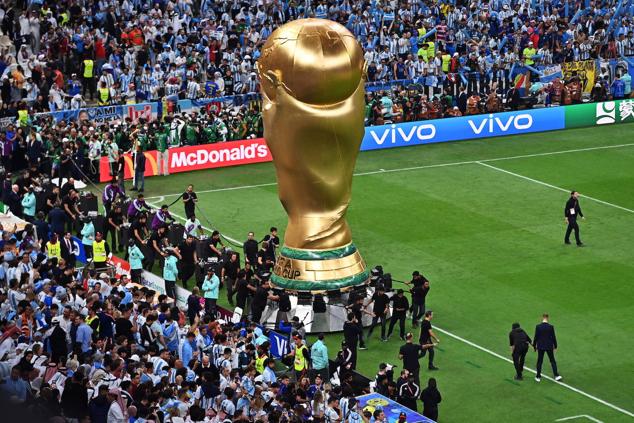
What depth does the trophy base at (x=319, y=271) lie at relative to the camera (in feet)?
91.6

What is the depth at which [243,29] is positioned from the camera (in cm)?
4944

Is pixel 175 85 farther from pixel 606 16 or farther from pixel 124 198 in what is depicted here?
pixel 606 16

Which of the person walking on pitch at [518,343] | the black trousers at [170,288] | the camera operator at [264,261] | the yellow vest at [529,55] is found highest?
the person walking on pitch at [518,343]

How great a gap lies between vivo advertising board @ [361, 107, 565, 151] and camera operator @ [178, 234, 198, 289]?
15262 mm

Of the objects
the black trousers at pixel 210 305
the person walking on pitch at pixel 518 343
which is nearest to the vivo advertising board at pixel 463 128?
the black trousers at pixel 210 305

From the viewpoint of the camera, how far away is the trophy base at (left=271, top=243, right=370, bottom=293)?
27906mm

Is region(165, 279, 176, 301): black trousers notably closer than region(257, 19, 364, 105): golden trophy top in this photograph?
No

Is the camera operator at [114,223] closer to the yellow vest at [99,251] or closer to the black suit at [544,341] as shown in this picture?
the yellow vest at [99,251]

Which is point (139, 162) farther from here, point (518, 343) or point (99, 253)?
point (518, 343)

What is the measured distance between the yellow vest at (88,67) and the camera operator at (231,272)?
56.9 ft

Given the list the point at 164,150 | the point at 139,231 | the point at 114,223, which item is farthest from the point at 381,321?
the point at 164,150

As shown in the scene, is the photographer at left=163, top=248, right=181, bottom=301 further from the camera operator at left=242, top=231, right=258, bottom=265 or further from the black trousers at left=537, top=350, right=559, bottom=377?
the black trousers at left=537, top=350, right=559, bottom=377

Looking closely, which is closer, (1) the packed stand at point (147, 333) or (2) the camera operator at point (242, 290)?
(1) the packed stand at point (147, 333)

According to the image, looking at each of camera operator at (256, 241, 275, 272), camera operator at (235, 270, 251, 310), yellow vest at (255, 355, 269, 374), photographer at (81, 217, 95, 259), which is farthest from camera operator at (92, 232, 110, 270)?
yellow vest at (255, 355, 269, 374)
